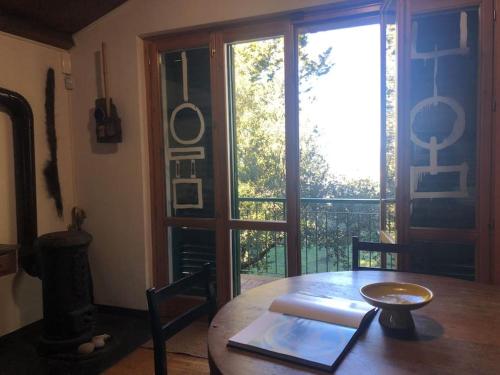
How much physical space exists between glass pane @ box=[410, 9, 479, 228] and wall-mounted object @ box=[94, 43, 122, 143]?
7.20ft

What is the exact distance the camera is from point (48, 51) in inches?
124

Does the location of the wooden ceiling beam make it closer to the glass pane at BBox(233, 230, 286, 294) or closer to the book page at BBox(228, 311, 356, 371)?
the glass pane at BBox(233, 230, 286, 294)

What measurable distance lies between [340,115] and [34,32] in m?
2.44

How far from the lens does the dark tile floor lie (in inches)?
97.0

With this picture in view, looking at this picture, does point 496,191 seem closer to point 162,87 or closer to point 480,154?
point 480,154

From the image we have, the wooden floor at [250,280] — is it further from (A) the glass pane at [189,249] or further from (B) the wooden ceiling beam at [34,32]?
(B) the wooden ceiling beam at [34,32]

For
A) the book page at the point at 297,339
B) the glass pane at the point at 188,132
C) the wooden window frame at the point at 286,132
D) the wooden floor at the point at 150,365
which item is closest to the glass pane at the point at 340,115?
the wooden window frame at the point at 286,132

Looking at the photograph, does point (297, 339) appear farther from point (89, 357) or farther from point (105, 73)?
point (105, 73)

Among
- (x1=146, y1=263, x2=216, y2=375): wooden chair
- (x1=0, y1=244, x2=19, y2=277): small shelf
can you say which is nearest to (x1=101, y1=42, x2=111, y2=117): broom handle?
(x1=0, y1=244, x2=19, y2=277): small shelf

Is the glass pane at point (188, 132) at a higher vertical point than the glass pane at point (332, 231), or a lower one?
higher

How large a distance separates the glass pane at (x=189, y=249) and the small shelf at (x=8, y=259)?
3.70ft

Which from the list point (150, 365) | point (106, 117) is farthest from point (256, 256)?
point (106, 117)

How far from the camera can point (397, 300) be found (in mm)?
1260

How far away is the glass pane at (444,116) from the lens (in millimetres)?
2209
